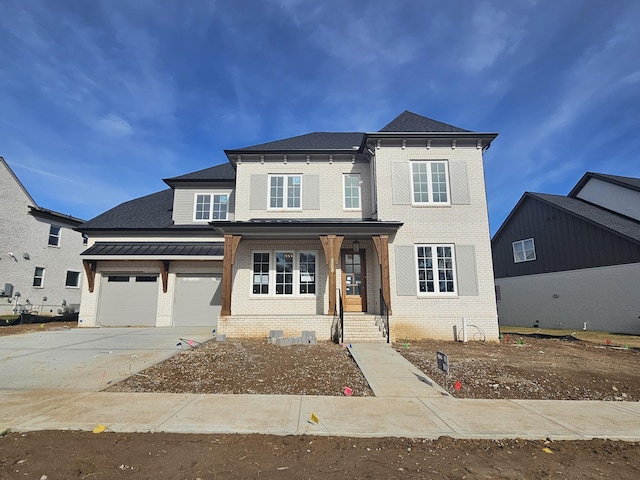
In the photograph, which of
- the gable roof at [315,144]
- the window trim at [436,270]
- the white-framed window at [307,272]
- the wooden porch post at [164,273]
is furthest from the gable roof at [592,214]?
the wooden porch post at [164,273]

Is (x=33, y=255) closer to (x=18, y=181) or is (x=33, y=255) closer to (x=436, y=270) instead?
(x=18, y=181)

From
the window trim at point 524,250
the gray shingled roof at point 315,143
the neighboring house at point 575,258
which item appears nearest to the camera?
the gray shingled roof at point 315,143

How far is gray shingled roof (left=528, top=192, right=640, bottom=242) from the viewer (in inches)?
577

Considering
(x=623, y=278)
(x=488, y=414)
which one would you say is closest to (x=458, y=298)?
(x=488, y=414)

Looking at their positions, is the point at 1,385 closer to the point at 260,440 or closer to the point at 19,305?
the point at 260,440

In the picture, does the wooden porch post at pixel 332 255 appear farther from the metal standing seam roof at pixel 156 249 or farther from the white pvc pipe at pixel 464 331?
the metal standing seam roof at pixel 156 249

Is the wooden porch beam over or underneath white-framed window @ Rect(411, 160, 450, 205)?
underneath

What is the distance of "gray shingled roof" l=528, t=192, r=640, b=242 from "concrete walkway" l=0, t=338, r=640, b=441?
43.6ft

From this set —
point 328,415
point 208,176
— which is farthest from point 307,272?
point 328,415

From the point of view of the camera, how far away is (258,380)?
6137 mm

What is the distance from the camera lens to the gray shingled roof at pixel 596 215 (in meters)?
14.7

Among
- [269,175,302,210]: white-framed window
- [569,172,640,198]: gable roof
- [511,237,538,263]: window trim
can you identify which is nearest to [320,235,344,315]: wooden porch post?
[269,175,302,210]: white-framed window

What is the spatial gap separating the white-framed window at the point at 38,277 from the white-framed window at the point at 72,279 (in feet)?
5.60

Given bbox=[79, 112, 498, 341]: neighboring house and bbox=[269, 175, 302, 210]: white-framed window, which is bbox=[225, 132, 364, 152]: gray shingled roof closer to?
bbox=[79, 112, 498, 341]: neighboring house
